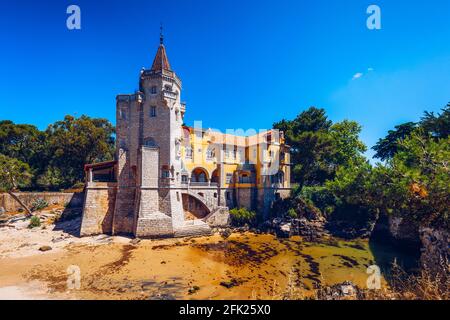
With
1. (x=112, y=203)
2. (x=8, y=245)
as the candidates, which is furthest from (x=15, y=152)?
(x=112, y=203)

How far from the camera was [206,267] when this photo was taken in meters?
16.5

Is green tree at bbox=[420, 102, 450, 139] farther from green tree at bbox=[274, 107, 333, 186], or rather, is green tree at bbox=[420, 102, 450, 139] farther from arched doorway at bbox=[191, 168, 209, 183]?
arched doorway at bbox=[191, 168, 209, 183]

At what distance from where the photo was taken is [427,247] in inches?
602

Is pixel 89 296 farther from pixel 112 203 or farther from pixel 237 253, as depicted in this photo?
pixel 112 203

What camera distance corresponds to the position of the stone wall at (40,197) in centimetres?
2886

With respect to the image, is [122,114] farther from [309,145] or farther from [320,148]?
[320,148]

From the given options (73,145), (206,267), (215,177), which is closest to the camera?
(206,267)

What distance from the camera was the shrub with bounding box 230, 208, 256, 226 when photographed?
28859 millimetres

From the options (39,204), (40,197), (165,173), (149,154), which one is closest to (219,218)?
(165,173)

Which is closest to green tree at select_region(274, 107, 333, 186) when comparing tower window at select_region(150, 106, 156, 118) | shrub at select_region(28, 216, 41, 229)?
tower window at select_region(150, 106, 156, 118)

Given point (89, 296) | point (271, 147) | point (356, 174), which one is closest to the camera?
point (89, 296)

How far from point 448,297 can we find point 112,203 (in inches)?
1093

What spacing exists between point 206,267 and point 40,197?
1163 inches

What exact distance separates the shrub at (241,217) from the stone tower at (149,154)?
767 centimetres
